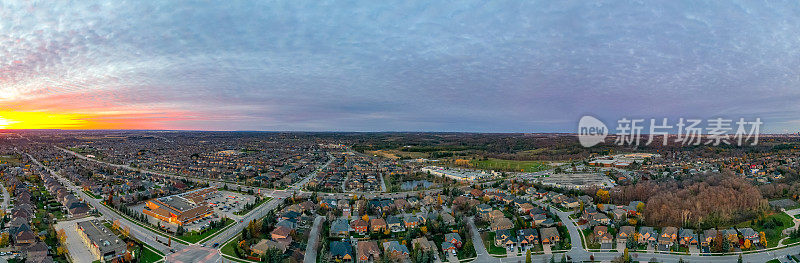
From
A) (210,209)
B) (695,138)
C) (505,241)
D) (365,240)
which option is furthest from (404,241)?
(695,138)

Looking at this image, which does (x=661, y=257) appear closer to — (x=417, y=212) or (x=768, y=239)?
(x=768, y=239)

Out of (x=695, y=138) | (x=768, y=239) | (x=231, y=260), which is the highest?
(x=695, y=138)

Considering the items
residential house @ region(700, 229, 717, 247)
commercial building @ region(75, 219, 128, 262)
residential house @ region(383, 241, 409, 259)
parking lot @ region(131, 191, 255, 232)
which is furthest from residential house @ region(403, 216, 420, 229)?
residential house @ region(700, 229, 717, 247)

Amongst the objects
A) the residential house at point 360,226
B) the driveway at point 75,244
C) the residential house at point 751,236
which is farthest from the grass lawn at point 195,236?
the residential house at point 751,236

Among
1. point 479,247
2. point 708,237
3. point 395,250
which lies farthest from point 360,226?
point 708,237

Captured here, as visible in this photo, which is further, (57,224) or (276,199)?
(276,199)

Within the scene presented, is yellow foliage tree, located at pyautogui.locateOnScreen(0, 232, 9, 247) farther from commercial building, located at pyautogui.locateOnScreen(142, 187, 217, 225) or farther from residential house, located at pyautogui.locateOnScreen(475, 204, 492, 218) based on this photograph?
residential house, located at pyautogui.locateOnScreen(475, 204, 492, 218)

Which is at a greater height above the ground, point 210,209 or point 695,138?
point 695,138
